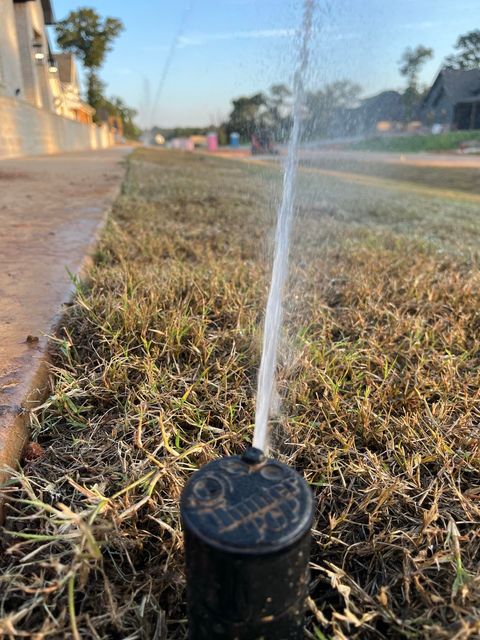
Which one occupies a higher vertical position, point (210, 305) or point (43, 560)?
point (210, 305)

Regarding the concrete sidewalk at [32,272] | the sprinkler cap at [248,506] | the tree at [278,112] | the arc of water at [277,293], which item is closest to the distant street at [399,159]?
the tree at [278,112]

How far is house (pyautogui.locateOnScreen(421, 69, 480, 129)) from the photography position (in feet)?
66.2

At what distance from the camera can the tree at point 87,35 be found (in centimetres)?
3453

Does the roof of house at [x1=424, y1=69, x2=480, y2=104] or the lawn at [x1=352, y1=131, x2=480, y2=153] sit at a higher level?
the roof of house at [x1=424, y1=69, x2=480, y2=104]

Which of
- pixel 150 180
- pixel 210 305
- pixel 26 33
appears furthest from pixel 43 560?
pixel 26 33

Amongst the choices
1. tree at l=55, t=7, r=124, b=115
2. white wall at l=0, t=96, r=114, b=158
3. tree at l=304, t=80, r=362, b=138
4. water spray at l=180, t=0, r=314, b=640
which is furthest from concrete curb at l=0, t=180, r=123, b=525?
tree at l=55, t=7, r=124, b=115

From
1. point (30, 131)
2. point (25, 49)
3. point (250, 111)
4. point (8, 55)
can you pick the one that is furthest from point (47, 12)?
point (250, 111)

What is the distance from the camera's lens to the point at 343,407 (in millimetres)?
1292

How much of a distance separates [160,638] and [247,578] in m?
0.28

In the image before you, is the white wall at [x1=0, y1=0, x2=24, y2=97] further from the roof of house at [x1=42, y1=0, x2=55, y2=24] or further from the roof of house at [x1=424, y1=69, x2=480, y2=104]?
the roof of house at [x1=424, y1=69, x2=480, y2=104]

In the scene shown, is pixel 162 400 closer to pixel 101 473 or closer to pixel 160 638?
pixel 101 473

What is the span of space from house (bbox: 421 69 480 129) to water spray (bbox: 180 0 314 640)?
22.1m

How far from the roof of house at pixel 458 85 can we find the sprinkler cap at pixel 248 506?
21650 millimetres

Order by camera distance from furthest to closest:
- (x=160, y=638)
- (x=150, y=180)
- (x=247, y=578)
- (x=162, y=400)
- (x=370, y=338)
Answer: (x=150, y=180) → (x=370, y=338) → (x=162, y=400) → (x=160, y=638) → (x=247, y=578)
